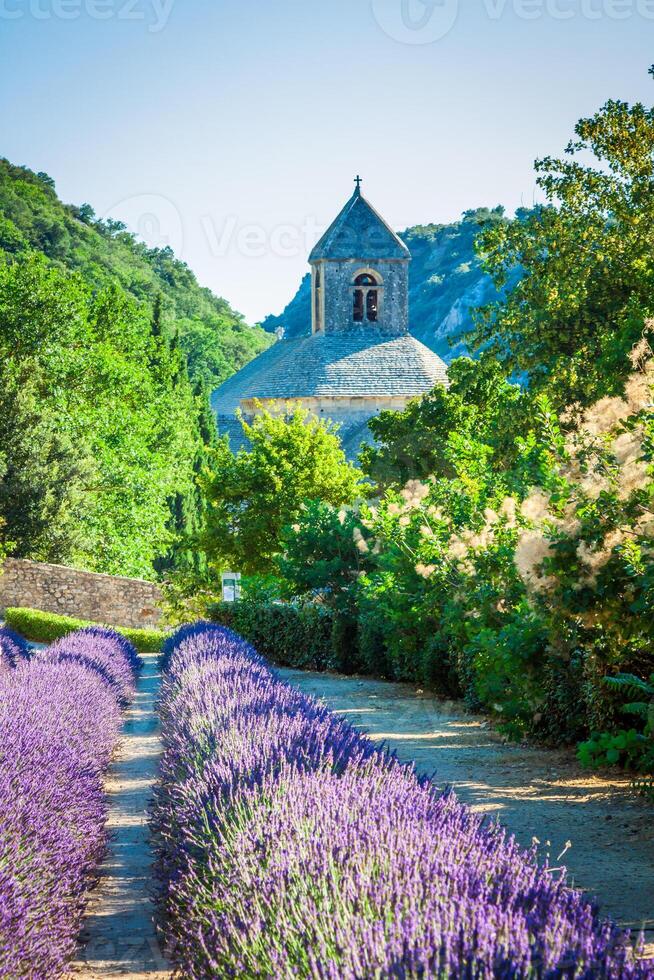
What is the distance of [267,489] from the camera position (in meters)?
30.9

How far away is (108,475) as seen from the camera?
127 feet

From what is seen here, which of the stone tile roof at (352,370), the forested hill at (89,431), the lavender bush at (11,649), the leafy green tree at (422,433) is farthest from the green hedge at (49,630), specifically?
the stone tile roof at (352,370)

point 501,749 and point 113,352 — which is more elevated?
point 113,352

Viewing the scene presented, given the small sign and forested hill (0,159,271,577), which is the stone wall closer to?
forested hill (0,159,271,577)

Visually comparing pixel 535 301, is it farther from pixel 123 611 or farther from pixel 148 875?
pixel 123 611

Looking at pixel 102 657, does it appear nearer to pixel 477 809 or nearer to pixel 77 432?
pixel 477 809

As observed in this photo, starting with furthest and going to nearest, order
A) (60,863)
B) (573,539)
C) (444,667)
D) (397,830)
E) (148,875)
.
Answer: (444,667) < (573,539) < (148,875) < (60,863) < (397,830)

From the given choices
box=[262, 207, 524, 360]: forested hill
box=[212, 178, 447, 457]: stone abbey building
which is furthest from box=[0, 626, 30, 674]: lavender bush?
box=[262, 207, 524, 360]: forested hill

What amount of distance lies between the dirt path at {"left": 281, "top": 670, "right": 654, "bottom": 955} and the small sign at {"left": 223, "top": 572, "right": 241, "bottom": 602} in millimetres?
14071

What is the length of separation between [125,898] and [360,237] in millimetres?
50158

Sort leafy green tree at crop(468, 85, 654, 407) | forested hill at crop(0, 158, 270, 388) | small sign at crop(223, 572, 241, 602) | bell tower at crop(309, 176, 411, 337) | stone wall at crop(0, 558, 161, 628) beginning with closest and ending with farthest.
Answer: leafy green tree at crop(468, 85, 654, 407), small sign at crop(223, 572, 241, 602), stone wall at crop(0, 558, 161, 628), bell tower at crop(309, 176, 411, 337), forested hill at crop(0, 158, 270, 388)

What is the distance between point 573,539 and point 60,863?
389 cm

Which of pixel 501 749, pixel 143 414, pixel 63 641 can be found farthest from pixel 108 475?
pixel 501 749

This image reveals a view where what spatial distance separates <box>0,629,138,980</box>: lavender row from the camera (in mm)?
4336
